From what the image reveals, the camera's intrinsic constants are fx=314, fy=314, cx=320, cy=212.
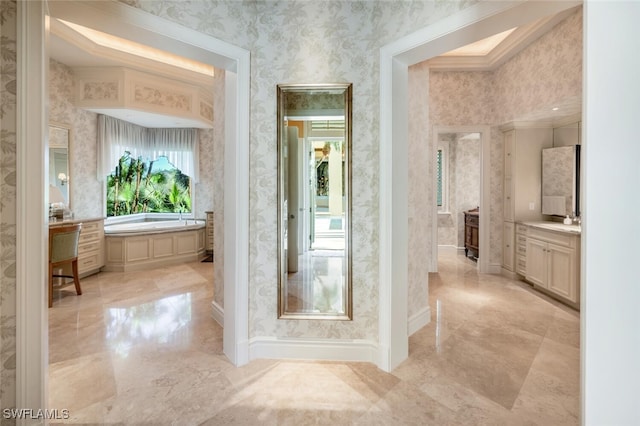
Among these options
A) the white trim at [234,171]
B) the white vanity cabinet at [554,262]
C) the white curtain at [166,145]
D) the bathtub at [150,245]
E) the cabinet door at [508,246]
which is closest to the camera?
the white trim at [234,171]

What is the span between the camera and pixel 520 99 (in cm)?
441

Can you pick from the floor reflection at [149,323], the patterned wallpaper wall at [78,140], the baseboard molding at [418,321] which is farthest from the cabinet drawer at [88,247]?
the baseboard molding at [418,321]

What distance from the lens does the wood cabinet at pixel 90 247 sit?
4.61 meters

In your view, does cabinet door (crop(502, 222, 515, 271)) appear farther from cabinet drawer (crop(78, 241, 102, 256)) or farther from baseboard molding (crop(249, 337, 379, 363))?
cabinet drawer (crop(78, 241, 102, 256))

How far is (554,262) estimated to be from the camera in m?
3.87

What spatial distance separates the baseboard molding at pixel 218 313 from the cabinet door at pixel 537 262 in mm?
3977

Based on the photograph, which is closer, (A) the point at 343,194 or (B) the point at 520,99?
(A) the point at 343,194

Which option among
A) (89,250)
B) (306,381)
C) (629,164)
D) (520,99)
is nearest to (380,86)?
(629,164)

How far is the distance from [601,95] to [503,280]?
4384mm

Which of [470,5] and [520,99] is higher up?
[520,99]

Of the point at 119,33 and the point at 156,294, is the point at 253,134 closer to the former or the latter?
the point at 119,33

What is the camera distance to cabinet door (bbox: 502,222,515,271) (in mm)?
4879

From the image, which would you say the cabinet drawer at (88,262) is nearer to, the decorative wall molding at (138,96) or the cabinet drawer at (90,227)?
the cabinet drawer at (90,227)

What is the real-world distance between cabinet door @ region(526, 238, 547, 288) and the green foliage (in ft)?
20.8
